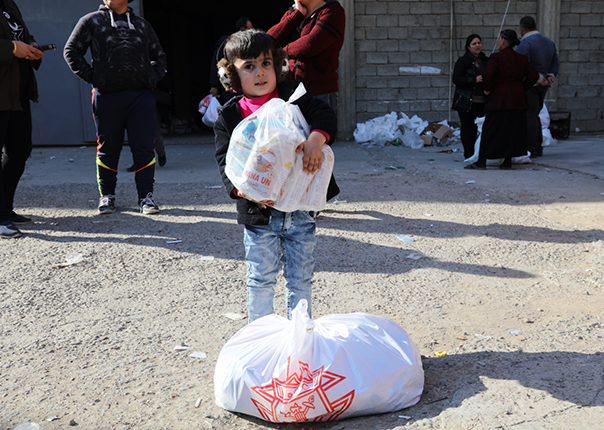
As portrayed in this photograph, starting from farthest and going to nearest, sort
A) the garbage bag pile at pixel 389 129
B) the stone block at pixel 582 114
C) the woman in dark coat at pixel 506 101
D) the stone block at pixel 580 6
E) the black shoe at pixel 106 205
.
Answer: the stone block at pixel 582 114 < the stone block at pixel 580 6 < the garbage bag pile at pixel 389 129 < the woman in dark coat at pixel 506 101 < the black shoe at pixel 106 205

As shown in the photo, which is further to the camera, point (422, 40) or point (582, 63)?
point (582, 63)

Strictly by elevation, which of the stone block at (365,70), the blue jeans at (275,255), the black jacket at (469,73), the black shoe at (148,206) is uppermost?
the stone block at (365,70)

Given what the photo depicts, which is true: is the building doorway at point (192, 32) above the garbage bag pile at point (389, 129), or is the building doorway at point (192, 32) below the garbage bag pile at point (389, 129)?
above

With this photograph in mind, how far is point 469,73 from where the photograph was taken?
7.00 m

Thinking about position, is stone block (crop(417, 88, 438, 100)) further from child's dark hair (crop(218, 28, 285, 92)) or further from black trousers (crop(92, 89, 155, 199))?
child's dark hair (crop(218, 28, 285, 92))

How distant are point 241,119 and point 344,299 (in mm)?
1241

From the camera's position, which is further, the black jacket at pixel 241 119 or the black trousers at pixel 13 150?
the black trousers at pixel 13 150

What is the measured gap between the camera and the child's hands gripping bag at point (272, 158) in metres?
1.94

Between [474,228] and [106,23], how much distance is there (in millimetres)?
3411

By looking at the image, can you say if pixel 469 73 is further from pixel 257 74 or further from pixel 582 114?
pixel 257 74

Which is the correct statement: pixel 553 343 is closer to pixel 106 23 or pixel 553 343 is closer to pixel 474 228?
pixel 474 228

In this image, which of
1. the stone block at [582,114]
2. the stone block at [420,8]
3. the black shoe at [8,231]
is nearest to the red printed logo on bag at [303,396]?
the black shoe at [8,231]

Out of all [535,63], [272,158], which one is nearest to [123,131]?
[272,158]

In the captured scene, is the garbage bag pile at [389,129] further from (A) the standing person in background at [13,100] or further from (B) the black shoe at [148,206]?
(A) the standing person in background at [13,100]
